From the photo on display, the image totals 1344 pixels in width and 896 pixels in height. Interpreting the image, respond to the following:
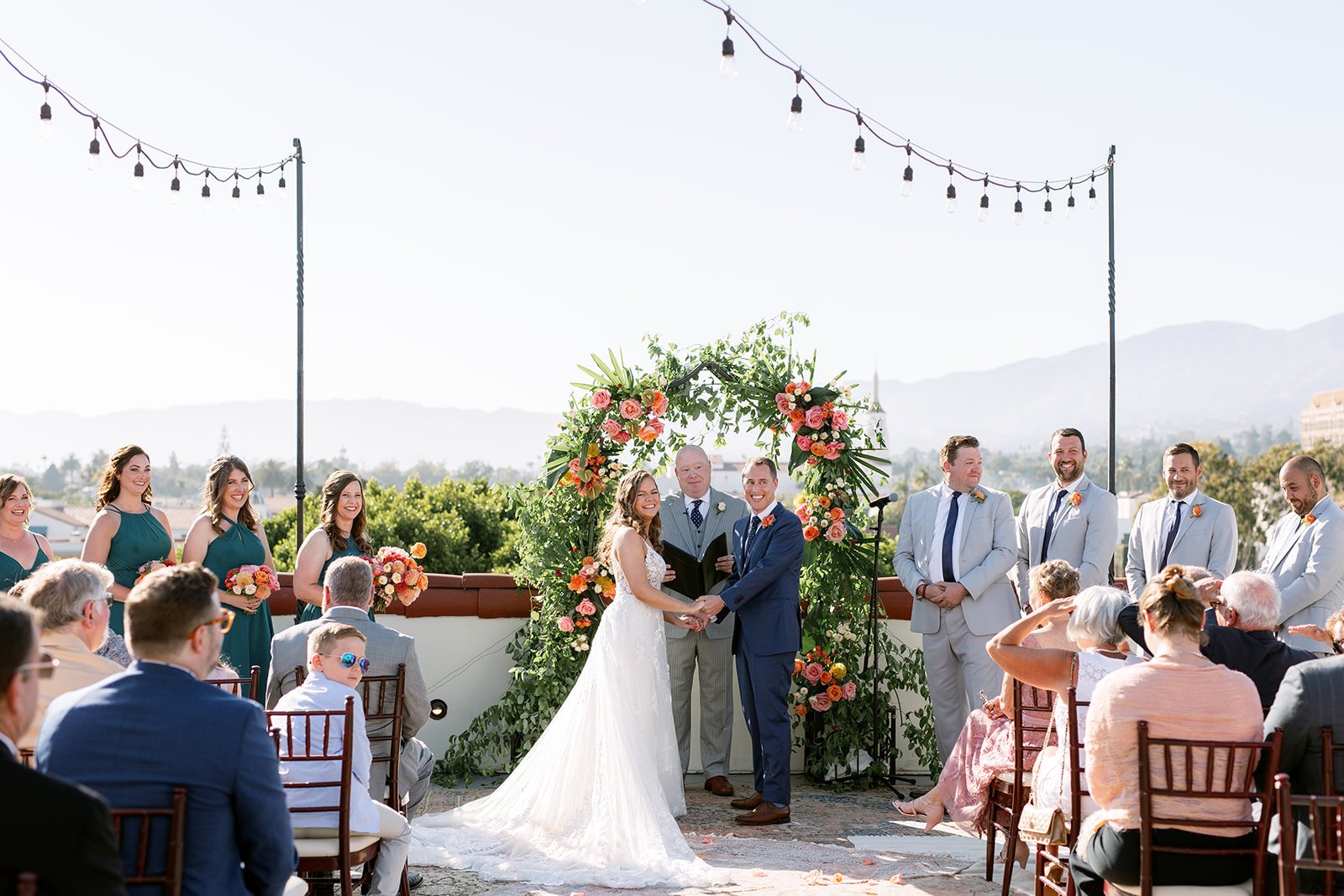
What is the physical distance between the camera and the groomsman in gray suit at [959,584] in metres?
6.93

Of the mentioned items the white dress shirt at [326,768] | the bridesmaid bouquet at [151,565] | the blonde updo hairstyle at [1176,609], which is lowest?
the white dress shirt at [326,768]

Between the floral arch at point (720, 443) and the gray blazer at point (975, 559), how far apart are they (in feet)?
1.26

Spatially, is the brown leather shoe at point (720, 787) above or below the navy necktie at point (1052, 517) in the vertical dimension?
below

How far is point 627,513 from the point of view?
21.3ft

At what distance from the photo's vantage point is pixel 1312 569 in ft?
21.0

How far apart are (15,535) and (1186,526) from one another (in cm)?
600

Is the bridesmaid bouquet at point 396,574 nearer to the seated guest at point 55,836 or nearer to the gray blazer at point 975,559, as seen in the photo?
the gray blazer at point 975,559

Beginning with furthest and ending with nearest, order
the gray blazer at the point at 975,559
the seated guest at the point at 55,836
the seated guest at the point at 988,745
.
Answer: the gray blazer at the point at 975,559 → the seated guest at the point at 988,745 → the seated guest at the point at 55,836

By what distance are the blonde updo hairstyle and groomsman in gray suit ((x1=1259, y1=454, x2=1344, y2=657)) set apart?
3.10m

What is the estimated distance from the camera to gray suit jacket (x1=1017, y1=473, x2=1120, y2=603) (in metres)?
6.93

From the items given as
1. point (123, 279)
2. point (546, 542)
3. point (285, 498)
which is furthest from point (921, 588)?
point (123, 279)

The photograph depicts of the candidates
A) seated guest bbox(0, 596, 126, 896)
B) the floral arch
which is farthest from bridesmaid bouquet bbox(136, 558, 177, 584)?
seated guest bbox(0, 596, 126, 896)

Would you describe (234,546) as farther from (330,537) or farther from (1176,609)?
(1176,609)

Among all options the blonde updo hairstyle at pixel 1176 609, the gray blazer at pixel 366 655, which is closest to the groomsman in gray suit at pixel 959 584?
the gray blazer at pixel 366 655
